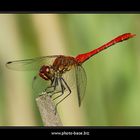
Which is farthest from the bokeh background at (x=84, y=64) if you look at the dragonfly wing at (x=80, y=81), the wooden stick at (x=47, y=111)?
the wooden stick at (x=47, y=111)

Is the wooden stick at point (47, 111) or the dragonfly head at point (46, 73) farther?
the dragonfly head at point (46, 73)

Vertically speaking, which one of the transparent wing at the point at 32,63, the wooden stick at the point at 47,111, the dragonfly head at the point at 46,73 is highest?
the transparent wing at the point at 32,63

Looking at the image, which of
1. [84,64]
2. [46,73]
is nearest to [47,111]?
[46,73]

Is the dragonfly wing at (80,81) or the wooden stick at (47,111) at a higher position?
the dragonfly wing at (80,81)

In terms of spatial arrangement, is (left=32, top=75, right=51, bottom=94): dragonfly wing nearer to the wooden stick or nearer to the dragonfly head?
the dragonfly head

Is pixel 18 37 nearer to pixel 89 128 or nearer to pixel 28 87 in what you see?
pixel 28 87

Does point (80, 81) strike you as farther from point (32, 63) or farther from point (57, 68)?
point (32, 63)

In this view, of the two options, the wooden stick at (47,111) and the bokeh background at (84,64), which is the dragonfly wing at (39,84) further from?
the wooden stick at (47,111)
